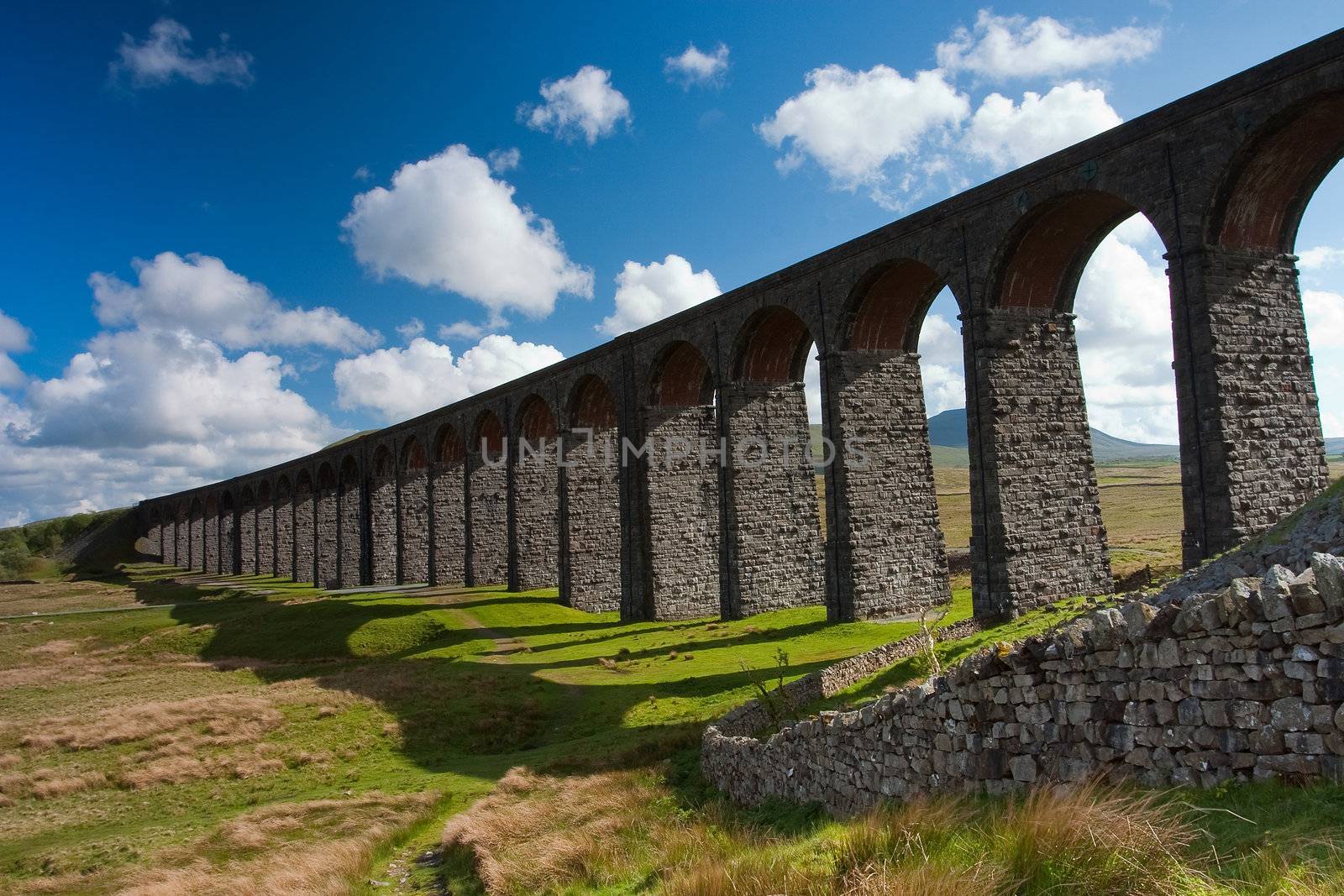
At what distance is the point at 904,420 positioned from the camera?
75.6ft

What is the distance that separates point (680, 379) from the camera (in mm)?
30859

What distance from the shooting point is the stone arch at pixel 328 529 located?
184ft

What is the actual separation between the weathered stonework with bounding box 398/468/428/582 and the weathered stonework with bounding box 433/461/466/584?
3.22 meters

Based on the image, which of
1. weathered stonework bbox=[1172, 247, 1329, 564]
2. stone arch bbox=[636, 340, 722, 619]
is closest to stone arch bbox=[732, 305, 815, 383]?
stone arch bbox=[636, 340, 722, 619]

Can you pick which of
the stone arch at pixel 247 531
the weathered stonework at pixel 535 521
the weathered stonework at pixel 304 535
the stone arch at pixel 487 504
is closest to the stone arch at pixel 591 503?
the weathered stonework at pixel 535 521

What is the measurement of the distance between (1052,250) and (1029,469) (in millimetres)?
4653

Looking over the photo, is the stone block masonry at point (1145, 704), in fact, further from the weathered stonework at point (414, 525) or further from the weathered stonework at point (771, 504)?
the weathered stonework at point (414, 525)

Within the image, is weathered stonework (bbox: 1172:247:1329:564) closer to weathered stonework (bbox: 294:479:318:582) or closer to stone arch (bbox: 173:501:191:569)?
weathered stonework (bbox: 294:479:318:582)

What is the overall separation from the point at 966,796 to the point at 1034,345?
14197 millimetres

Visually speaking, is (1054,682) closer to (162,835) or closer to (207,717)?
(162,835)

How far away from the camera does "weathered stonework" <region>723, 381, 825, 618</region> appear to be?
1049 inches

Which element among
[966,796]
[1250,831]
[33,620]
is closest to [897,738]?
[966,796]

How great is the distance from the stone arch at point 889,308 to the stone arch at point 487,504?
76.6 ft

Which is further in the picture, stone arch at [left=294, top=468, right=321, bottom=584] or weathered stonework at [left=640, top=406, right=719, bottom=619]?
stone arch at [left=294, top=468, right=321, bottom=584]
